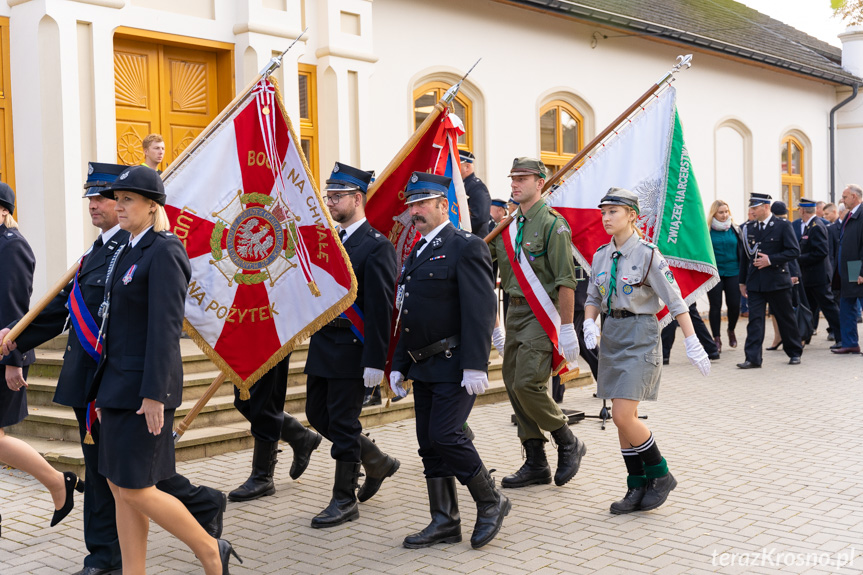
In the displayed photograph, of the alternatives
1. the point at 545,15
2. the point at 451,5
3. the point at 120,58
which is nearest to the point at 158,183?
the point at 120,58

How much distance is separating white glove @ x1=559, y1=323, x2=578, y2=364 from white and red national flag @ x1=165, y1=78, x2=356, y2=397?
1.46 meters

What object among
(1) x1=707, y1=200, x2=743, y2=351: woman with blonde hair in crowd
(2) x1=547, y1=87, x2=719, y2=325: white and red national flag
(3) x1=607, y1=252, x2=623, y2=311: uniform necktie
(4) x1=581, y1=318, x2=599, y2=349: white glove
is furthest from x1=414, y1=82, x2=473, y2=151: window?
(3) x1=607, y1=252, x2=623, y2=311: uniform necktie

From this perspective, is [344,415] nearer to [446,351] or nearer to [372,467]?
[372,467]

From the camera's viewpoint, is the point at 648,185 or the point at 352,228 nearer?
the point at 352,228

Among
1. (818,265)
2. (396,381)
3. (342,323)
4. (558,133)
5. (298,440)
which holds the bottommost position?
(298,440)

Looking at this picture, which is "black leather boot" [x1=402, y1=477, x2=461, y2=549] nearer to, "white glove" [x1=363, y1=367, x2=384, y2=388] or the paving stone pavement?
the paving stone pavement

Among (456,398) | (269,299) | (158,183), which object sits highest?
(158,183)

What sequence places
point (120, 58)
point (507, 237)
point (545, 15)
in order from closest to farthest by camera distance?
point (507, 237) → point (120, 58) → point (545, 15)

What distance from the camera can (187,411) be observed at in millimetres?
7598

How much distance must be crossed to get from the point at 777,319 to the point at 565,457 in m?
7.00

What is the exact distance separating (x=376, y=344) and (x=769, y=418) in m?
4.75

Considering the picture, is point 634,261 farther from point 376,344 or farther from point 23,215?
point 23,215

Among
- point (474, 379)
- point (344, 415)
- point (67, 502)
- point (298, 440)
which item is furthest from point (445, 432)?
point (67, 502)

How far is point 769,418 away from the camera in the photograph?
8742 millimetres
